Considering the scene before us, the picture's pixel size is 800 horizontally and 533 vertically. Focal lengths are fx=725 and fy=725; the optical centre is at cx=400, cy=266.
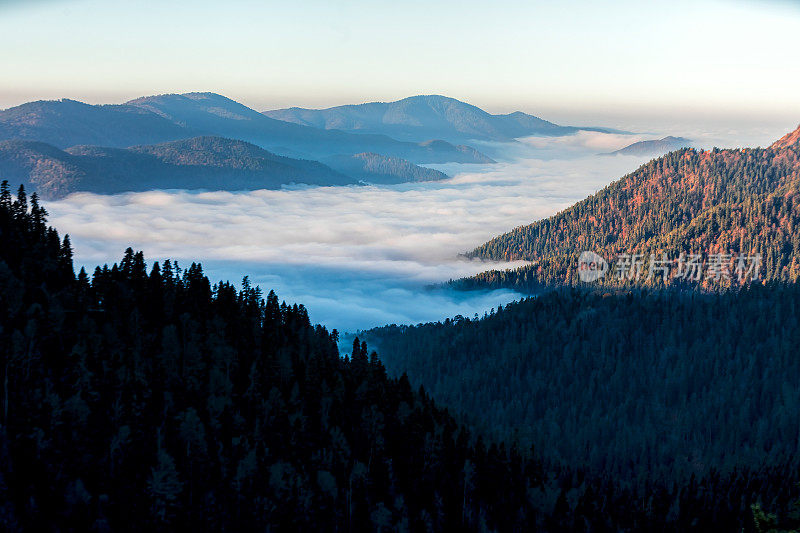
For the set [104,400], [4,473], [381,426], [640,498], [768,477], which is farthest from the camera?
[768,477]

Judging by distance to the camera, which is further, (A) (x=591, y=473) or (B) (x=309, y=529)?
(A) (x=591, y=473)

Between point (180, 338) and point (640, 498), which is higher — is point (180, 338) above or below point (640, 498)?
above

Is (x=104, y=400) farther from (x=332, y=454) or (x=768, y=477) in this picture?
(x=768, y=477)

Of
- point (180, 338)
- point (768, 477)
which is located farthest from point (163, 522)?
point (768, 477)

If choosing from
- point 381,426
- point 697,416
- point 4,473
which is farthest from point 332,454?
point 697,416

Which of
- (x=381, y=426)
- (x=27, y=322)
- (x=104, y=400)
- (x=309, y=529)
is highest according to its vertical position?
(x=27, y=322)

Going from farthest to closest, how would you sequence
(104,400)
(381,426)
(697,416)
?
(697,416)
(381,426)
(104,400)

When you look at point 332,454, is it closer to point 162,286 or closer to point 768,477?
point 162,286
